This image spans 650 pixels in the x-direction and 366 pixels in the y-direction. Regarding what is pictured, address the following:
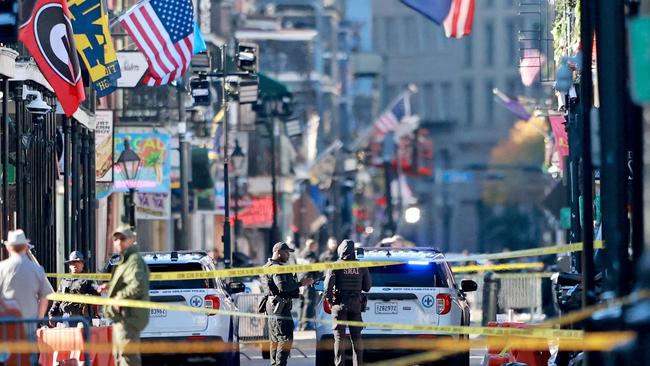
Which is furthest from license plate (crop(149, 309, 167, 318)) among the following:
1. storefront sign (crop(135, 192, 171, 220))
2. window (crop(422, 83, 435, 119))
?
window (crop(422, 83, 435, 119))

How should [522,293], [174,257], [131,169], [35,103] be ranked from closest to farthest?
[174,257] → [35,103] → [522,293] → [131,169]

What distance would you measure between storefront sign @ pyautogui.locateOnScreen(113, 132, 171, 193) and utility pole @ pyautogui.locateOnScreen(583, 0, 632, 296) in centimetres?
3301

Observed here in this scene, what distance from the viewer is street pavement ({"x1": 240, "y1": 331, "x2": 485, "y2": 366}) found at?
31.5 metres

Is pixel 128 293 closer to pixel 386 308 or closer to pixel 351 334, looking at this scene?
pixel 351 334

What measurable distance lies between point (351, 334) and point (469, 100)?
149 metres

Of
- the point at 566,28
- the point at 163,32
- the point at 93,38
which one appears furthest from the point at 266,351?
the point at 566,28

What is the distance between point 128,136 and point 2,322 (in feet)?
106

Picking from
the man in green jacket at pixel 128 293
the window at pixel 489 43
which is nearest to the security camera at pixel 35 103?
the man in green jacket at pixel 128 293

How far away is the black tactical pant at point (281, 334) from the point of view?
27.2 metres

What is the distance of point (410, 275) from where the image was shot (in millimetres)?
26453

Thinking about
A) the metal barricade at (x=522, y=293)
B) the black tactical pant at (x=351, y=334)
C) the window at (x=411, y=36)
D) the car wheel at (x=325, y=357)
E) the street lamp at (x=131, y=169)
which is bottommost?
the metal barricade at (x=522, y=293)

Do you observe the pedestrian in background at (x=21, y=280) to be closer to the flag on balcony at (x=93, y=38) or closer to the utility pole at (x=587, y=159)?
the utility pole at (x=587, y=159)

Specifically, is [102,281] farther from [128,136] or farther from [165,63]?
[128,136]

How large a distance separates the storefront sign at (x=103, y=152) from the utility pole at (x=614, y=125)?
2903 centimetres
